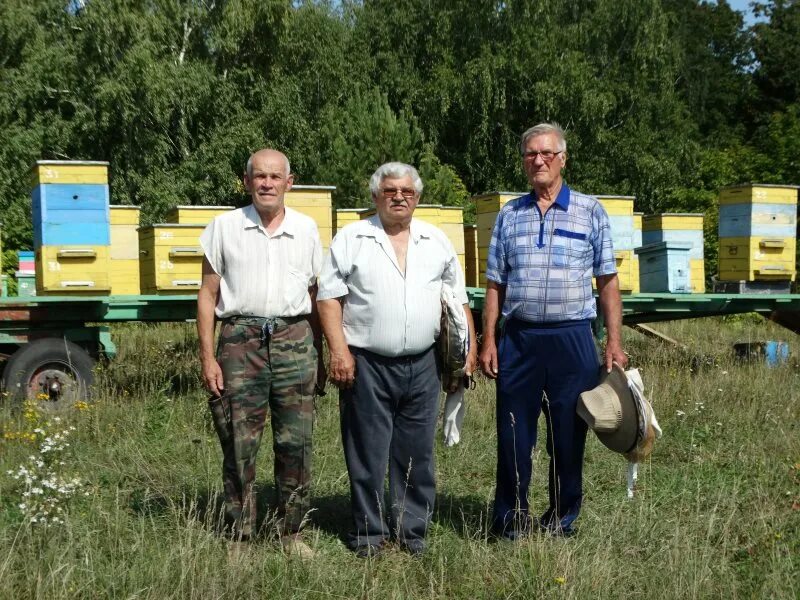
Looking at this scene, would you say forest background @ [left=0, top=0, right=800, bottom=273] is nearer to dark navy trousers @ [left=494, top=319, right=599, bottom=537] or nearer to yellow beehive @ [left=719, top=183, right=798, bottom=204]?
yellow beehive @ [left=719, top=183, right=798, bottom=204]

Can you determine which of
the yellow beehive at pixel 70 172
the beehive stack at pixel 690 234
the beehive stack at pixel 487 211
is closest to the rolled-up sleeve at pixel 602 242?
the beehive stack at pixel 487 211

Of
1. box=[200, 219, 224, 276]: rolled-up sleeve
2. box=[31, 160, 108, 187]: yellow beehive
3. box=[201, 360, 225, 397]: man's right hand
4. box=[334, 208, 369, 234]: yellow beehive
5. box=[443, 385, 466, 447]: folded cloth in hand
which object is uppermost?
box=[31, 160, 108, 187]: yellow beehive

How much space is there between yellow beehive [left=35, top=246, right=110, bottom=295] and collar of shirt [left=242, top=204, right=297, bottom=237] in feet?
13.9

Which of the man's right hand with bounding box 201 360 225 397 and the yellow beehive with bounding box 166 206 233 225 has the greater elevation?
the yellow beehive with bounding box 166 206 233 225

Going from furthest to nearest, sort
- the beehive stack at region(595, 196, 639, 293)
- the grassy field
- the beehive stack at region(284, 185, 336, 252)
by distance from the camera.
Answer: the beehive stack at region(595, 196, 639, 293)
the beehive stack at region(284, 185, 336, 252)
the grassy field

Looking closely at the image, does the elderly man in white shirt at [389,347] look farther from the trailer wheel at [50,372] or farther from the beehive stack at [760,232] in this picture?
the beehive stack at [760,232]

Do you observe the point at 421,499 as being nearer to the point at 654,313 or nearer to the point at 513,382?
the point at 513,382

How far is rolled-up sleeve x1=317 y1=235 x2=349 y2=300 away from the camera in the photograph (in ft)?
14.3

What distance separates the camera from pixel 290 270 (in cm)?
446

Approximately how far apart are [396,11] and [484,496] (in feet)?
95.8

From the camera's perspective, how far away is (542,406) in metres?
4.64

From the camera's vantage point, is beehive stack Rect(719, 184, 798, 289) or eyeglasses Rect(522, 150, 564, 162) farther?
beehive stack Rect(719, 184, 798, 289)

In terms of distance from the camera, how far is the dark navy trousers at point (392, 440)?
4.43 m

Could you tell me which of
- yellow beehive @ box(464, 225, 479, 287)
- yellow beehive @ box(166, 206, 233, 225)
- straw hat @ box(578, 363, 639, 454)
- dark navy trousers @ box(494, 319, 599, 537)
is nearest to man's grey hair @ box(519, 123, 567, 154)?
dark navy trousers @ box(494, 319, 599, 537)
